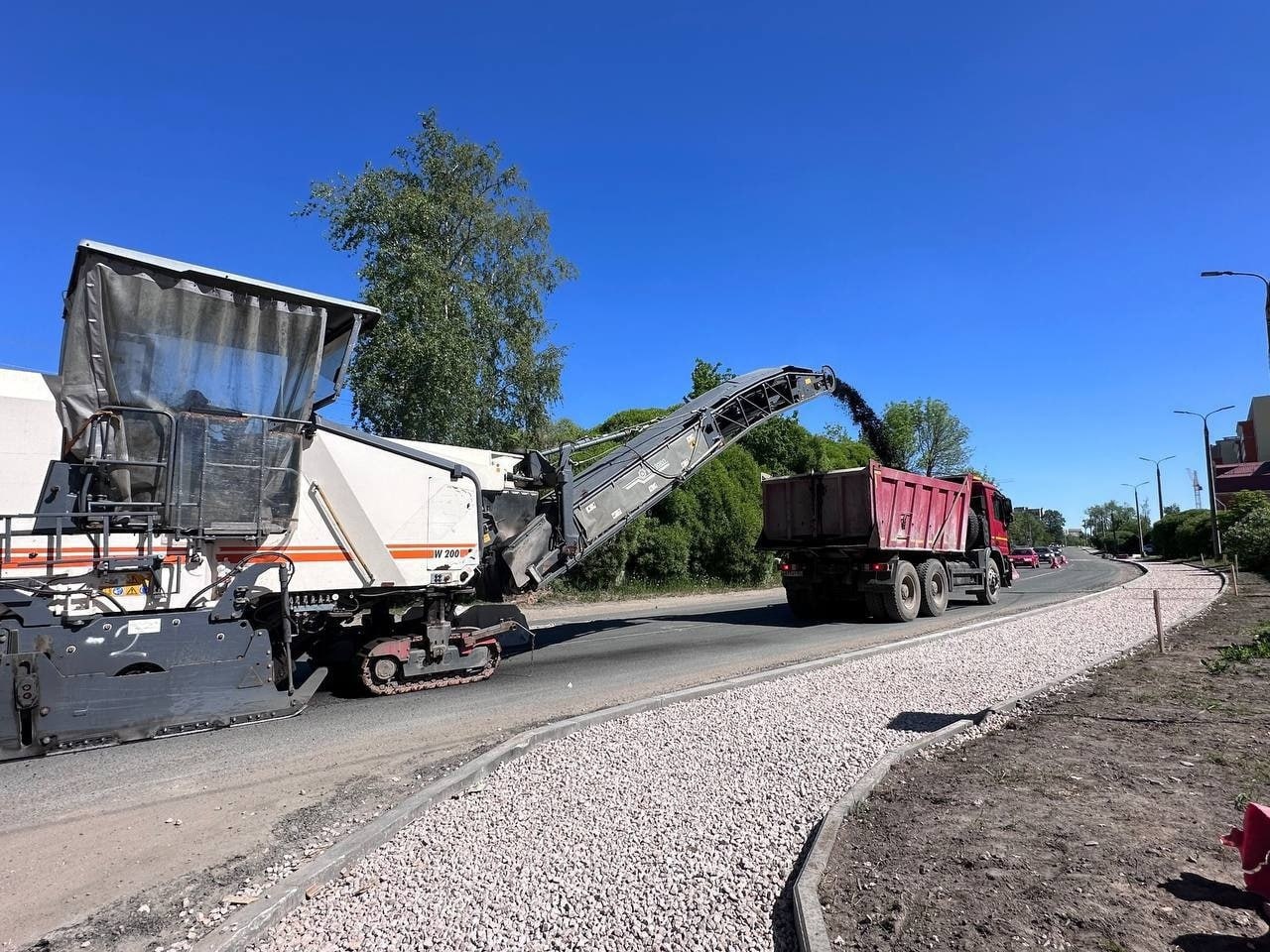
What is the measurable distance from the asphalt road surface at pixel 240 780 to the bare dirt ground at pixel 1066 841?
314 centimetres

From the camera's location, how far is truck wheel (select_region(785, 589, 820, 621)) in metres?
16.7

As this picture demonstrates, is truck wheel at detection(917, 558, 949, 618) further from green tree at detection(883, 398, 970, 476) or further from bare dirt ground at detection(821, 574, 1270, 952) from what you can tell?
green tree at detection(883, 398, 970, 476)

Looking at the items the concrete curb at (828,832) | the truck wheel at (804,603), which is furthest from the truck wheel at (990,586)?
the concrete curb at (828,832)

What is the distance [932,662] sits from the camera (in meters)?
9.70

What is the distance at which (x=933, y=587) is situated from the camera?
16.7 m

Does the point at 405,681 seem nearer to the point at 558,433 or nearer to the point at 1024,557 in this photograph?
the point at 558,433

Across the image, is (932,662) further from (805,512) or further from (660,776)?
(805,512)

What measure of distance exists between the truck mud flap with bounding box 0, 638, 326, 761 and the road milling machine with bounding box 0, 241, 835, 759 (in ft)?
0.04

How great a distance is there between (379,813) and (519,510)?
5725 millimetres

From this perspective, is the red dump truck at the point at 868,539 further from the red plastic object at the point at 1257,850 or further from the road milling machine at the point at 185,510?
the red plastic object at the point at 1257,850

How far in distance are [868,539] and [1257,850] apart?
40.0ft

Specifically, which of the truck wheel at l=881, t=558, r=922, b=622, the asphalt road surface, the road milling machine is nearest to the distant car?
the truck wheel at l=881, t=558, r=922, b=622

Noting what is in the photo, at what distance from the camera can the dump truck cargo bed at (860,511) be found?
15.1 meters

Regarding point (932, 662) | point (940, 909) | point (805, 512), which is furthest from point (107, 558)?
point (805, 512)
